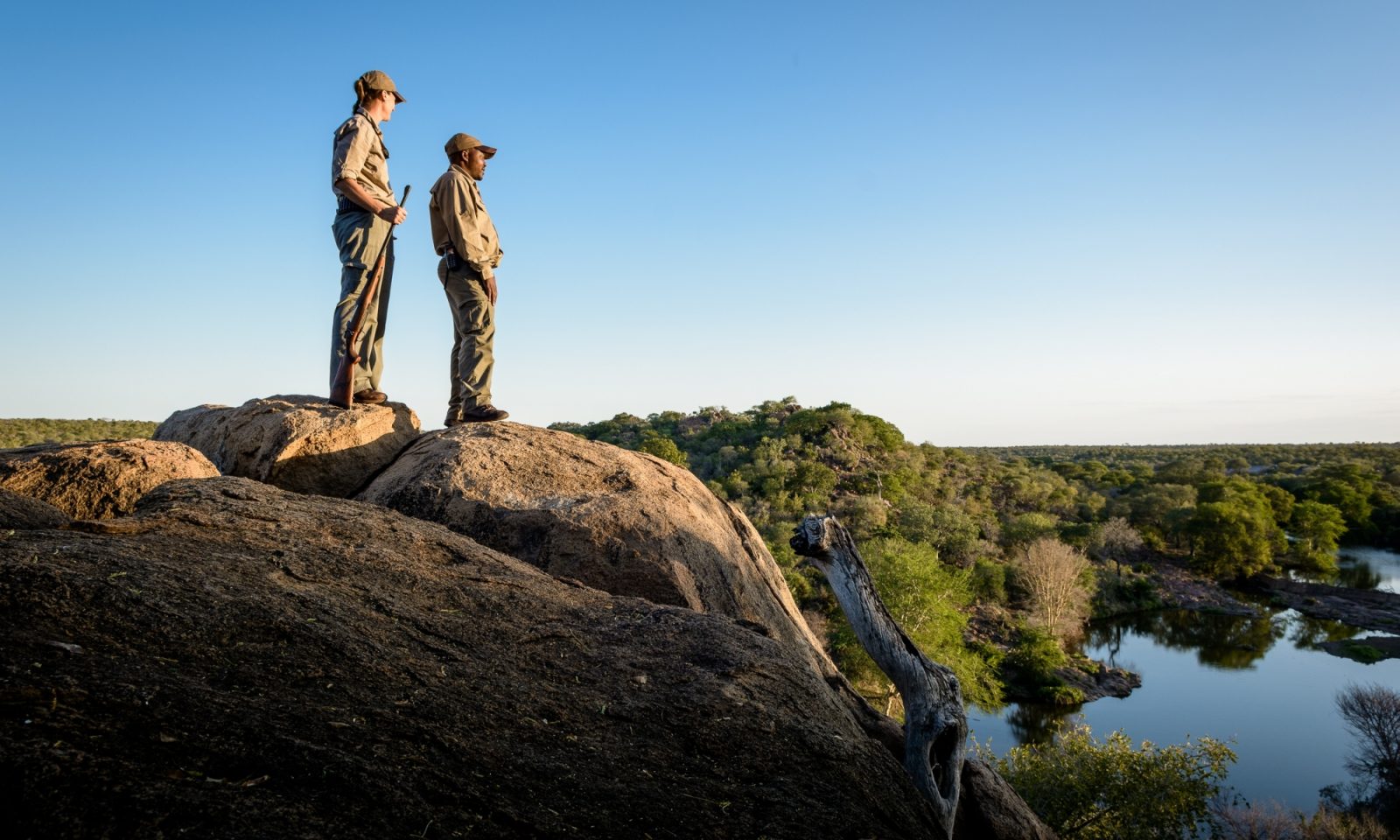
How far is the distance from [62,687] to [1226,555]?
72.3 m

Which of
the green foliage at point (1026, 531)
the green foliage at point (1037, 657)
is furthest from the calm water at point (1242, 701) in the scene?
the green foliage at point (1026, 531)

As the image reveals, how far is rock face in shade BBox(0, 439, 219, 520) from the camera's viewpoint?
5605 mm

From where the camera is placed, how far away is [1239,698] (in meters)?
37.3

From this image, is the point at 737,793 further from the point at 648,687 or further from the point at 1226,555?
the point at 1226,555

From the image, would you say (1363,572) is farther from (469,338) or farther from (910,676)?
(469,338)

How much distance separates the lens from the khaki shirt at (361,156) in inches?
261

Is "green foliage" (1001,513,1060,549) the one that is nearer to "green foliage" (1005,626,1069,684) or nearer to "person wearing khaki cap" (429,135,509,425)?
"green foliage" (1005,626,1069,684)

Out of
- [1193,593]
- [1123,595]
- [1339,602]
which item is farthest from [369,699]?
[1339,602]

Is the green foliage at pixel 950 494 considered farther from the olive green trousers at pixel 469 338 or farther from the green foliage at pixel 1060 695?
the olive green trousers at pixel 469 338

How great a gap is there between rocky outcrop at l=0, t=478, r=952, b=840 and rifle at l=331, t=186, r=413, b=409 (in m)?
2.20

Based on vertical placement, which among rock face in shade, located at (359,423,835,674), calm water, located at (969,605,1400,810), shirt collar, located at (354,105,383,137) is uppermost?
shirt collar, located at (354,105,383,137)

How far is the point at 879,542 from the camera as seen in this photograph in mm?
40781

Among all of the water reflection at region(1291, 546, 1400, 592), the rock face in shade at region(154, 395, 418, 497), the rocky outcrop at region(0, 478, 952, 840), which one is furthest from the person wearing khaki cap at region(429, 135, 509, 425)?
the water reflection at region(1291, 546, 1400, 592)

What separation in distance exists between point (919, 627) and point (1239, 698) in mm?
17873
